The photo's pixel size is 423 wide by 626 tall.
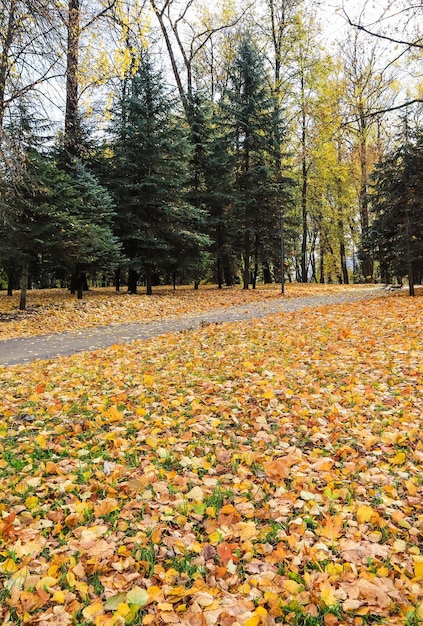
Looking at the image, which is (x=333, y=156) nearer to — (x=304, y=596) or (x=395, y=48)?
(x=395, y=48)

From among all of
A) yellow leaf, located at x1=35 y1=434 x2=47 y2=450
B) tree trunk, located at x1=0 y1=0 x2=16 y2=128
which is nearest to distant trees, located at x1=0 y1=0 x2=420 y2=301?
tree trunk, located at x1=0 y1=0 x2=16 y2=128

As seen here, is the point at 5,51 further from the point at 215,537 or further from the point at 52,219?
the point at 215,537

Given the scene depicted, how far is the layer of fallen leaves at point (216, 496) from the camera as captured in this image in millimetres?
2117

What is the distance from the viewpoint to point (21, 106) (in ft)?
25.4

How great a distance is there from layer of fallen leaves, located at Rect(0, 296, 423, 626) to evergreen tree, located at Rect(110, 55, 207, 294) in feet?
42.7

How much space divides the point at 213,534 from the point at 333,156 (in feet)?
92.2

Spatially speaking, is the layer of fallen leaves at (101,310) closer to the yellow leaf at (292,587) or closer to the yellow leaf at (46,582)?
the yellow leaf at (46,582)

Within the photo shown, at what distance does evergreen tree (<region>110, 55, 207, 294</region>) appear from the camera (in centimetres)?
1792

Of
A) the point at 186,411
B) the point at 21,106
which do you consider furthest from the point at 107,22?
the point at 186,411

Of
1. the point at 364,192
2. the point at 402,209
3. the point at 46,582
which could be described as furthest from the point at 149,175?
the point at 46,582

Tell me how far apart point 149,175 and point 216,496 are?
1704 centimetres

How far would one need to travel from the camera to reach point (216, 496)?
3.05 m

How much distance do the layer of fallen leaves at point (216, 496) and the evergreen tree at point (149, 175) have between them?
13.0m

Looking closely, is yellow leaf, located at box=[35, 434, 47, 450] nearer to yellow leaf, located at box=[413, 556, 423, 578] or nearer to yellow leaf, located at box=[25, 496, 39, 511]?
yellow leaf, located at box=[25, 496, 39, 511]
